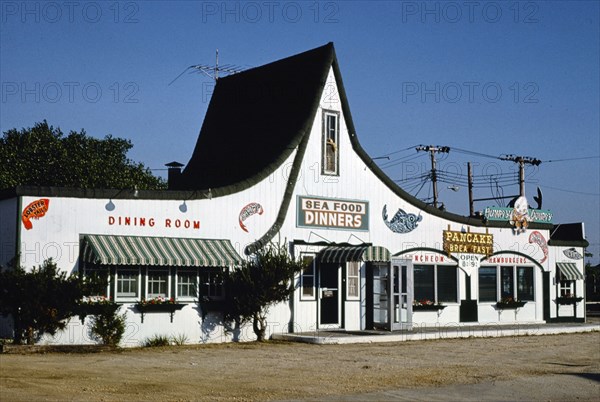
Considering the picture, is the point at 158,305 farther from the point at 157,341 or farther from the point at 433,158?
the point at 433,158

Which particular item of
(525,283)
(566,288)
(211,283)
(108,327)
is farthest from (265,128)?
(566,288)

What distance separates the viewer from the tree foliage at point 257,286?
973 inches

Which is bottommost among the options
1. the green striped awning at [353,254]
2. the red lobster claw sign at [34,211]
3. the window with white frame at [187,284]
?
the window with white frame at [187,284]

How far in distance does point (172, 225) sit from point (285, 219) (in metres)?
4.00

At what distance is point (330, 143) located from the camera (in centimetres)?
2789

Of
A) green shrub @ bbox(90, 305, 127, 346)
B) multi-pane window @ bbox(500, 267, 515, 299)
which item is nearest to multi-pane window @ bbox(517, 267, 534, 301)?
multi-pane window @ bbox(500, 267, 515, 299)

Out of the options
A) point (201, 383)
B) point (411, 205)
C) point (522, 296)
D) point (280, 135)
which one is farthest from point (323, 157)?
point (201, 383)

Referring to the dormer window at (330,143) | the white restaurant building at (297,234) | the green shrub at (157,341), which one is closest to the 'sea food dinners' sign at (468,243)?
the white restaurant building at (297,234)

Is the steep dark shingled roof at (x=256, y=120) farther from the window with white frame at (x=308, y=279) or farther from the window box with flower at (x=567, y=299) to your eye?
the window box with flower at (x=567, y=299)

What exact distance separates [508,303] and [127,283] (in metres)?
15.7

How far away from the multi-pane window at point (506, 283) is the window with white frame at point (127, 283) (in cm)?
1412

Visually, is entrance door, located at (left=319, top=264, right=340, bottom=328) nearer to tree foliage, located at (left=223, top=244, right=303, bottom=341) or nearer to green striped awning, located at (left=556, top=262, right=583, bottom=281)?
Answer: tree foliage, located at (left=223, top=244, right=303, bottom=341)

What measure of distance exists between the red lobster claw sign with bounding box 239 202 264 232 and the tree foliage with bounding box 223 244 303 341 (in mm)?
1220

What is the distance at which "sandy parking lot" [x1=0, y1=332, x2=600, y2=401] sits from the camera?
14.5 meters
